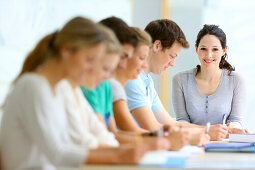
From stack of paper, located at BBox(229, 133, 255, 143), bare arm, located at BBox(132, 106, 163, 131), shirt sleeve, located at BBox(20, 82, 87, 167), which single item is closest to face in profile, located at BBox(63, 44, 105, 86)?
shirt sleeve, located at BBox(20, 82, 87, 167)

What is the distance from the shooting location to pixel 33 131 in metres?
1.35

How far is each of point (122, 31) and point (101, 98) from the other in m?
0.32

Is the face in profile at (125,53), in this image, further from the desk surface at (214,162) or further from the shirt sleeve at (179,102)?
the shirt sleeve at (179,102)

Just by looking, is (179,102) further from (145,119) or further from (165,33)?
(145,119)

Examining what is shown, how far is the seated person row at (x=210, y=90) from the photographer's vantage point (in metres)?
3.30

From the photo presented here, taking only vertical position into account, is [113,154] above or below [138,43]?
below

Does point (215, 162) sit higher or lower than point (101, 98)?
lower

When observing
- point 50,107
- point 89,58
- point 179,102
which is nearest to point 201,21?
point 179,102

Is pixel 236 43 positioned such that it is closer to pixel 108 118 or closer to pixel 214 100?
pixel 214 100

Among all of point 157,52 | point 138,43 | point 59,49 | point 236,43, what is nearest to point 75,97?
point 59,49

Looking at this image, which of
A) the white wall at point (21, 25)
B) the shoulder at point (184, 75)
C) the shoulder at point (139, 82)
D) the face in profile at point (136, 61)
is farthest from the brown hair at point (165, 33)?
the shoulder at point (184, 75)

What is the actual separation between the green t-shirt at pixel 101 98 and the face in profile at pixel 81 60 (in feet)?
1.50

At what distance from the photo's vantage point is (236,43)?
4922 mm

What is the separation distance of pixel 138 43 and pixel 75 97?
0.50m
